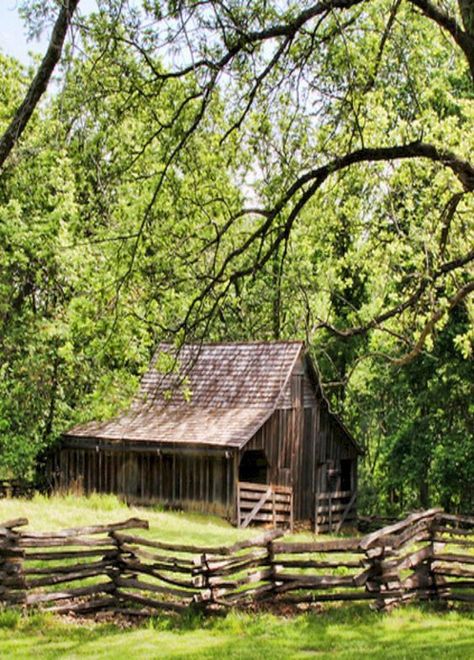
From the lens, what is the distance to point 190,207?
12008mm

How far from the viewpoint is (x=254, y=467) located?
28.1m

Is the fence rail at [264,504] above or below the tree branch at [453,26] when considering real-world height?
below

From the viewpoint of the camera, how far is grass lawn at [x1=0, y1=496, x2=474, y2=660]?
33.7ft

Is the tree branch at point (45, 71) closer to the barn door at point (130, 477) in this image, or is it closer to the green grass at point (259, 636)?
the green grass at point (259, 636)

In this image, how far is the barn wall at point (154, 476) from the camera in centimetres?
2514

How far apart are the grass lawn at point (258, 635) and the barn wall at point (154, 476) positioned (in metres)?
12.3

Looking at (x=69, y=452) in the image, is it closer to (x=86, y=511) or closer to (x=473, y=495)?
(x=86, y=511)

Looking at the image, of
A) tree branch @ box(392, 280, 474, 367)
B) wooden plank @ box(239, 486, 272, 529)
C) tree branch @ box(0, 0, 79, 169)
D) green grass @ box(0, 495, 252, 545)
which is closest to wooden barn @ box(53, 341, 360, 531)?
wooden plank @ box(239, 486, 272, 529)

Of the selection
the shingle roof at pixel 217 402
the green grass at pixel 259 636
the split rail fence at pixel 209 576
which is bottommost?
the green grass at pixel 259 636

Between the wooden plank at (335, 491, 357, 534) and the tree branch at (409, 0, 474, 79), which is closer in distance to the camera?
the tree branch at (409, 0, 474, 79)

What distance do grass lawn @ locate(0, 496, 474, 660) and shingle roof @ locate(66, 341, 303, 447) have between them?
1241 cm

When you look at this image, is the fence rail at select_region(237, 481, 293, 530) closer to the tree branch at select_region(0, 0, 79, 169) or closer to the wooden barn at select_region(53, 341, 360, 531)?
the wooden barn at select_region(53, 341, 360, 531)

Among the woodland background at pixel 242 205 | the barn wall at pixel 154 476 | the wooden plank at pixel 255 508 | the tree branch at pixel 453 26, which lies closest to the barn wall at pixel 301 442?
the wooden plank at pixel 255 508

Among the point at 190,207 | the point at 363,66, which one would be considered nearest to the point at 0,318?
the point at 190,207
